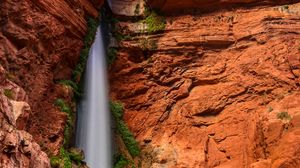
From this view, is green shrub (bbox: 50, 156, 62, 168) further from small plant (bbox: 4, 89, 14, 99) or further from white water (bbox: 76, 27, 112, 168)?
small plant (bbox: 4, 89, 14, 99)

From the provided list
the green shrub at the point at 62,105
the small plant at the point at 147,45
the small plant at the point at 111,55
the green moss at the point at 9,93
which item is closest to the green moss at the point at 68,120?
the green shrub at the point at 62,105

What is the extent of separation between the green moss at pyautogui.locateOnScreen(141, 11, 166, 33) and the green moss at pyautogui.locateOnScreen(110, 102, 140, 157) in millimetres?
3964

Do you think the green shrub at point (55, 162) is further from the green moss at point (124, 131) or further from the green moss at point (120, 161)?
the green moss at point (124, 131)

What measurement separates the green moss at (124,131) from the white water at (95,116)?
1.10ft

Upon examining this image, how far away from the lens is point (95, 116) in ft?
58.5

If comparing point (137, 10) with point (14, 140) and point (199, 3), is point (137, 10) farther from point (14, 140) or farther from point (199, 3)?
point (14, 140)

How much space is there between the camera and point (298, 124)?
1562cm

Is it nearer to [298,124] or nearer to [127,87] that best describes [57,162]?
[127,87]

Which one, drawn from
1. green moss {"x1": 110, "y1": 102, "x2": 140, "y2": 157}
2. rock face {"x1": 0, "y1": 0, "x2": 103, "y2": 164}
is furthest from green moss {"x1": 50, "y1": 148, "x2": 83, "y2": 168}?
green moss {"x1": 110, "y1": 102, "x2": 140, "y2": 157}

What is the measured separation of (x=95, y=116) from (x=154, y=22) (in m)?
5.50

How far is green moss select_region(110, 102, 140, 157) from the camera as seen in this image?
58.7 feet

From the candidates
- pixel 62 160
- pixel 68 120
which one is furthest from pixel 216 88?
pixel 62 160

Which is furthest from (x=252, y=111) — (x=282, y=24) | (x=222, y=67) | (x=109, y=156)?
(x=109, y=156)

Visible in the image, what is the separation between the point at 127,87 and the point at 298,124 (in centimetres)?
734
